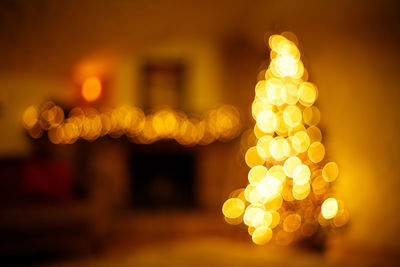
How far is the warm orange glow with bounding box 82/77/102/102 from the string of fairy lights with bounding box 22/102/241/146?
0.18 metres

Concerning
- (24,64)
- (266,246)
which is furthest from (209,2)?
(266,246)

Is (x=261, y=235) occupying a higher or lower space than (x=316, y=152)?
lower

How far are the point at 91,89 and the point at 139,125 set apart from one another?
808 millimetres

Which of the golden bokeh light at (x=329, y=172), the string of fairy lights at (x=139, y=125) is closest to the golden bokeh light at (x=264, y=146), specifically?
the golden bokeh light at (x=329, y=172)

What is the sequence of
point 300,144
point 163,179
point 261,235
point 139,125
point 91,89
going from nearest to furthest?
point 300,144 < point 261,235 < point 91,89 < point 139,125 < point 163,179

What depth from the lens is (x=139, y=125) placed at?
548 centimetres

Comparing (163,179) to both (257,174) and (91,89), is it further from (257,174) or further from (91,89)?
(257,174)

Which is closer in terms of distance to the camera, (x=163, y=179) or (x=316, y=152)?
(x=316, y=152)

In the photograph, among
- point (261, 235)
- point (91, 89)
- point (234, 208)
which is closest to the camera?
point (261, 235)

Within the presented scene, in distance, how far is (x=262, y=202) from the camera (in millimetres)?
3578

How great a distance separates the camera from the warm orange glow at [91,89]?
209 inches

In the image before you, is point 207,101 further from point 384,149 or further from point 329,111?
point 384,149

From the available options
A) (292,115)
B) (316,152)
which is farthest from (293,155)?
(292,115)

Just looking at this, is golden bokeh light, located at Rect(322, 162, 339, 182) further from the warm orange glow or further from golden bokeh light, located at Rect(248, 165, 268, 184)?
the warm orange glow
